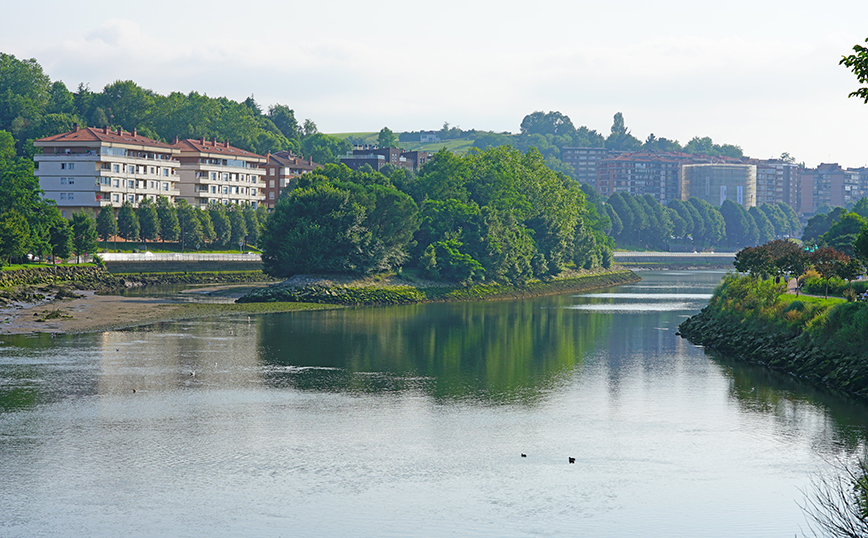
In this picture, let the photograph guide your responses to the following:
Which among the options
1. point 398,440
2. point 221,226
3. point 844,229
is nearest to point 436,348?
point 398,440

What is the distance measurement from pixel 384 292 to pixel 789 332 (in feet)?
172

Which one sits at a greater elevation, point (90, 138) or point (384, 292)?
point (90, 138)

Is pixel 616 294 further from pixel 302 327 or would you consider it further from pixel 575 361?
pixel 575 361

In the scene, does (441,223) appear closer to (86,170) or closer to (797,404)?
(86,170)

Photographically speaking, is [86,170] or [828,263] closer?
[828,263]

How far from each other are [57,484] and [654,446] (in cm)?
2010

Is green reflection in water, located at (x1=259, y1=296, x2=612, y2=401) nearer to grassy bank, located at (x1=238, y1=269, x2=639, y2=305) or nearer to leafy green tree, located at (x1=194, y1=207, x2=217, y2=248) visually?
grassy bank, located at (x1=238, y1=269, x2=639, y2=305)

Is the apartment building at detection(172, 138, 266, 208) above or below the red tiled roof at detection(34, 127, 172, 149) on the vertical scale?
below

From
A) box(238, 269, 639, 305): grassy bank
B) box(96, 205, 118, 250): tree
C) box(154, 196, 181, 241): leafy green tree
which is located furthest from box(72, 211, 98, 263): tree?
box(238, 269, 639, 305): grassy bank

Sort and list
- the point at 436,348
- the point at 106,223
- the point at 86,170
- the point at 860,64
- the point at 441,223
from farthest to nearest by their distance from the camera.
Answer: the point at 86,170 < the point at 106,223 < the point at 441,223 < the point at 436,348 < the point at 860,64

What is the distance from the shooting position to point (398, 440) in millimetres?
35312

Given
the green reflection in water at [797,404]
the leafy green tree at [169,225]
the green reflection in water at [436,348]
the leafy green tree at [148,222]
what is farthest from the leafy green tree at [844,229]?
the leafy green tree at [148,222]

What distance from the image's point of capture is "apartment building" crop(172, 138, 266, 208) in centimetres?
17688

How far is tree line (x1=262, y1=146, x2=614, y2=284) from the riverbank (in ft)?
131
